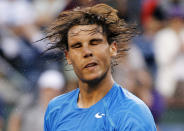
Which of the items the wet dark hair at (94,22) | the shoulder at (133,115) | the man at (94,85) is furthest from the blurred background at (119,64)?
the shoulder at (133,115)

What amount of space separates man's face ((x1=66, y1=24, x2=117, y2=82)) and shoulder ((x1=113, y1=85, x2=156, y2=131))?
0.29 m

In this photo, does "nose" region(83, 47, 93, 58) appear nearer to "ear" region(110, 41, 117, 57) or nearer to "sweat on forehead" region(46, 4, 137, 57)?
"sweat on forehead" region(46, 4, 137, 57)

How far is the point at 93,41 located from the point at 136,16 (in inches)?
194

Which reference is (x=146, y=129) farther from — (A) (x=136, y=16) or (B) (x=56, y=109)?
(A) (x=136, y=16)

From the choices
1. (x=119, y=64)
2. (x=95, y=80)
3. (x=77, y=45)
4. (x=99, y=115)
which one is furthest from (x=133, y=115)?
(x=119, y=64)

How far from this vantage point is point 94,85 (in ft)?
11.0

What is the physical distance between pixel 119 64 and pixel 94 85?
11.3 feet

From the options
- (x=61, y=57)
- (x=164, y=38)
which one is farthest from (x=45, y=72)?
(x=61, y=57)

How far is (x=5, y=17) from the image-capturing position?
24.6 ft

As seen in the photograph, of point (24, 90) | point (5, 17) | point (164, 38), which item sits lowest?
point (24, 90)

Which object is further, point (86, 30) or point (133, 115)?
point (86, 30)

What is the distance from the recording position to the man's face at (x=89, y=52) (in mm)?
3180

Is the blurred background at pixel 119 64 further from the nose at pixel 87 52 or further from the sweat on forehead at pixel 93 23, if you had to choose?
the nose at pixel 87 52

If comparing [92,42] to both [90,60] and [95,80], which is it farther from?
[95,80]
